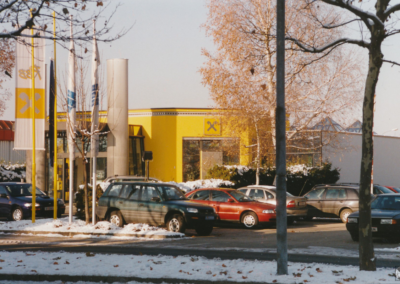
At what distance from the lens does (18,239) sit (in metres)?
17.0

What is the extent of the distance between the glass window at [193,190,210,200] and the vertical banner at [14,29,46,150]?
6.13 meters

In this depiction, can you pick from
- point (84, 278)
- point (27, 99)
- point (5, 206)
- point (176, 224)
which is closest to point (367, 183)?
point (84, 278)

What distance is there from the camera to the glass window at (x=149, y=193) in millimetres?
18391

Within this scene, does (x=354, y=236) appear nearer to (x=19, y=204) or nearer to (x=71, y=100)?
(x=71, y=100)

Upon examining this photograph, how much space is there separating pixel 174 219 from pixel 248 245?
3278mm

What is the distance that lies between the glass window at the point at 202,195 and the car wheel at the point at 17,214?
7700mm

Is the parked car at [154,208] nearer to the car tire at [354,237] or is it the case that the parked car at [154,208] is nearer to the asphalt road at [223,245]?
the asphalt road at [223,245]

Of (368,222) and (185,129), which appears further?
(185,129)

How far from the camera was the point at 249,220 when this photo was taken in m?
20.4

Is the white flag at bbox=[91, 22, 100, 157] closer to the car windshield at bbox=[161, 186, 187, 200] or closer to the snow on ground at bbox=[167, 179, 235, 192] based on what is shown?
the car windshield at bbox=[161, 186, 187, 200]

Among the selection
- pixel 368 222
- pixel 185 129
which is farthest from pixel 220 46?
pixel 368 222

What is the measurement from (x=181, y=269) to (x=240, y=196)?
11.6 meters

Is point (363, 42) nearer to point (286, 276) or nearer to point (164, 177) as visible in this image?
point (286, 276)

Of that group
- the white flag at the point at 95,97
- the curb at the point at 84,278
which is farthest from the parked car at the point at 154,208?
the curb at the point at 84,278
